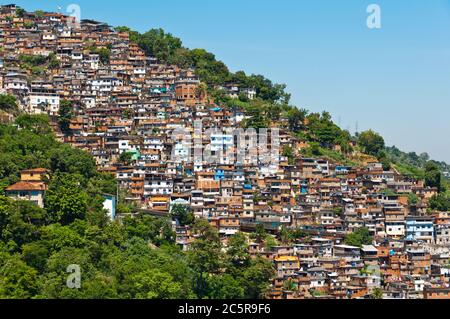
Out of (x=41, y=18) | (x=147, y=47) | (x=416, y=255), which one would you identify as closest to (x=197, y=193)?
(x=416, y=255)

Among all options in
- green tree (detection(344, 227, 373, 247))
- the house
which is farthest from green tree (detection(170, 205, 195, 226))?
green tree (detection(344, 227, 373, 247))

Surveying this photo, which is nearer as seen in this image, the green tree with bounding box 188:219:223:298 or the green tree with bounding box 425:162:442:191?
the green tree with bounding box 188:219:223:298

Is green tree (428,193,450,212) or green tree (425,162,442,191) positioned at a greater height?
green tree (425,162,442,191)

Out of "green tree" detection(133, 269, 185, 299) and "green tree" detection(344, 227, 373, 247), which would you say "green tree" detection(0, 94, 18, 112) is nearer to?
"green tree" detection(344, 227, 373, 247)

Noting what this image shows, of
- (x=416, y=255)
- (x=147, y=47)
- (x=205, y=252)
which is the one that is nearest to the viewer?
(x=205, y=252)

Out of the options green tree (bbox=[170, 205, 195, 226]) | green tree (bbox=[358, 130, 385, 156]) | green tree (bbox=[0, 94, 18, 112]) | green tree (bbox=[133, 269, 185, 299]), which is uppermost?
green tree (bbox=[0, 94, 18, 112])

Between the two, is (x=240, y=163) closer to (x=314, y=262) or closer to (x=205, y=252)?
(x=314, y=262)

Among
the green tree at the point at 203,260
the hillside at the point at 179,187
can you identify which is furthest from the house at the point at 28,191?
the green tree at the point at 203,260

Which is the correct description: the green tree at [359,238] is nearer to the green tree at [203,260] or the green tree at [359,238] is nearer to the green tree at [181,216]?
the green tree at [181,216]
